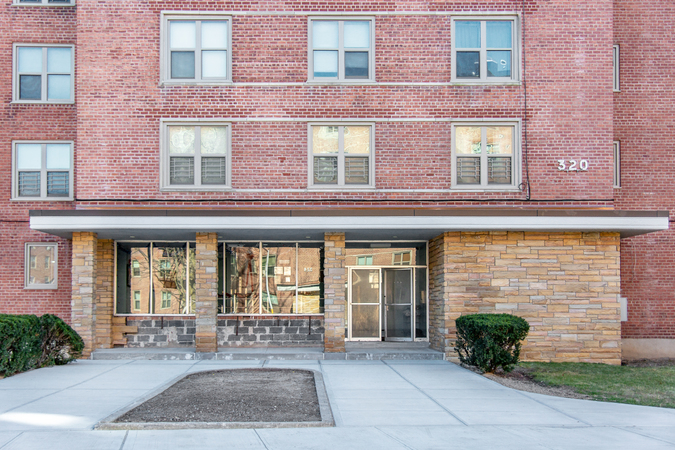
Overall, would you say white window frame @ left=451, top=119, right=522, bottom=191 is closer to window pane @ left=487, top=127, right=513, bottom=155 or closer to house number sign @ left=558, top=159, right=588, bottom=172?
window pane @ left=487, top=127, right=513, bottom=155

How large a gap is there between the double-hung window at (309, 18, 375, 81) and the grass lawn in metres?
8.17

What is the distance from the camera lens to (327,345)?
14938 millimetres

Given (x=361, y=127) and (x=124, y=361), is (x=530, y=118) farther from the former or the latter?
(x=124, y=361)

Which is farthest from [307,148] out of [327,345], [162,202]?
[327,345]

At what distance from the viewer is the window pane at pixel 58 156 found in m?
16.9

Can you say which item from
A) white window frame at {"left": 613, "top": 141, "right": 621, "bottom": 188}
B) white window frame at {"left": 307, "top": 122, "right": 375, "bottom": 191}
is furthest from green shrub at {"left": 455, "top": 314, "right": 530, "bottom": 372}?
white window frame at {"left": 613, "top": 141, "right": 621, "bottom": 188}

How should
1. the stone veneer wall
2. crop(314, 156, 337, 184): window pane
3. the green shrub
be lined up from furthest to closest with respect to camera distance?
crop(314, 156, 337, 184): window pane
the stone veneer wall
the green shrub

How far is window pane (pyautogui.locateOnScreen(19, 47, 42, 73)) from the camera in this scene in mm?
16969

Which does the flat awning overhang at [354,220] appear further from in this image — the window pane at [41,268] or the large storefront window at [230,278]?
the window pane at [41,268]

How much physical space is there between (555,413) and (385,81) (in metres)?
9.51

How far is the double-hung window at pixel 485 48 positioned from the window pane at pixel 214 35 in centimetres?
583

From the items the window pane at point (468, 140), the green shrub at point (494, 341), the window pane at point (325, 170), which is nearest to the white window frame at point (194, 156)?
the window pane at point (325, 170)

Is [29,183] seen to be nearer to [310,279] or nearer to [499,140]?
[310,279]

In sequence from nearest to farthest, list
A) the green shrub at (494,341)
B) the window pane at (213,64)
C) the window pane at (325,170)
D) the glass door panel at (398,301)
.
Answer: the green shrub at (494,341), the window pane at (325,170), the window pane at (213,64), the glass door panel at (398,301)
